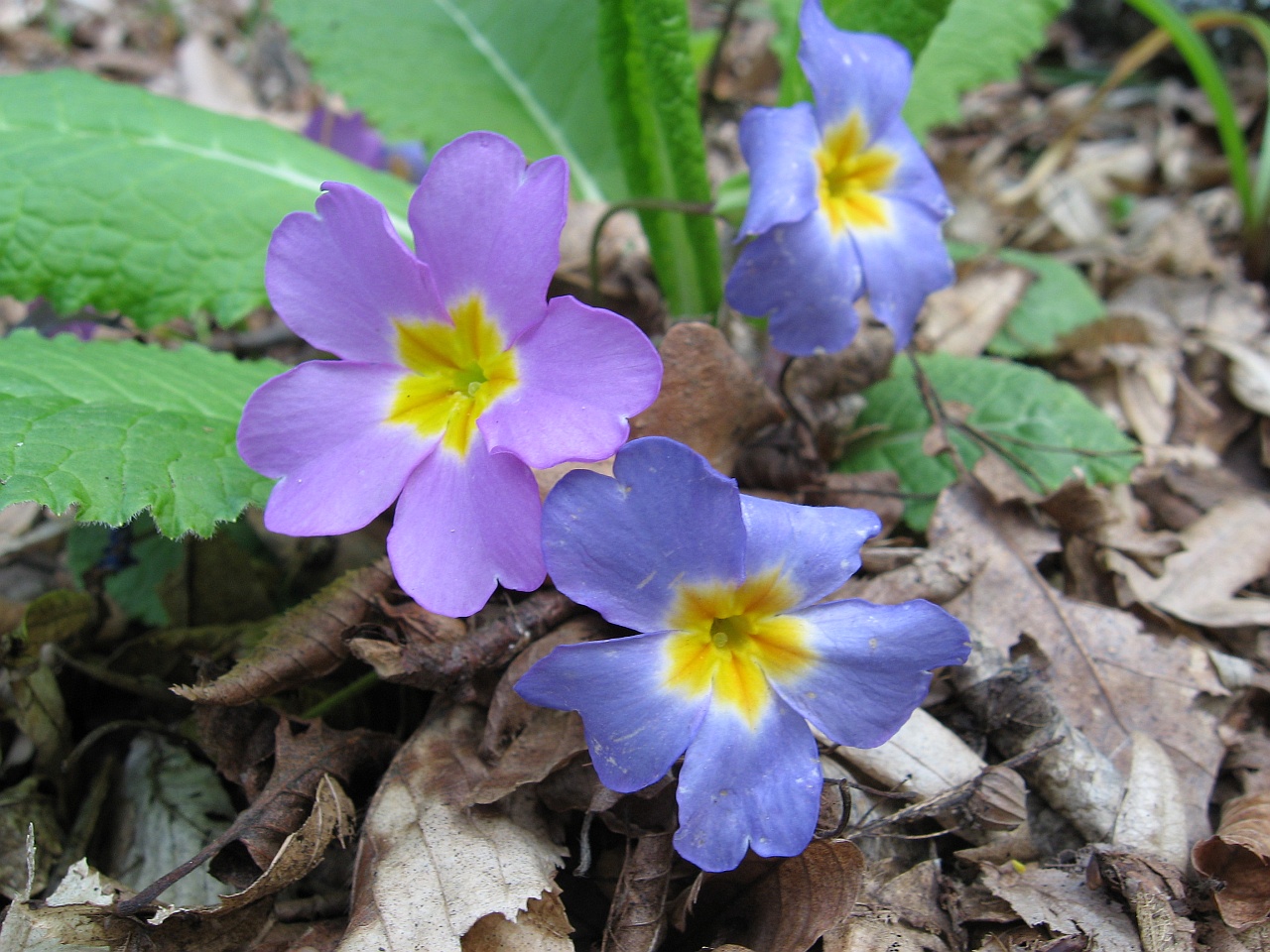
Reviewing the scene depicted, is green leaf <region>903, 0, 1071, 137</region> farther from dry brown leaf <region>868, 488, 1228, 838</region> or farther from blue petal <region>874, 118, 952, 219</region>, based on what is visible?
dry brown leaf <region>868, 488, 1228, 838</region>

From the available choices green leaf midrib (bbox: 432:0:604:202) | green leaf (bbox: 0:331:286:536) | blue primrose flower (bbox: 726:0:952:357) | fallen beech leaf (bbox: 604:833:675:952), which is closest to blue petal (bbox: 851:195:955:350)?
blue primrose flower (bbox: 726:0:952:357)

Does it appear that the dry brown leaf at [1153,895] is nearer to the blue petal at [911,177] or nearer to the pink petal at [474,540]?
the pink petal at [474,540]

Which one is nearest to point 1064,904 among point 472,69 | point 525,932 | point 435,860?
point 525,932

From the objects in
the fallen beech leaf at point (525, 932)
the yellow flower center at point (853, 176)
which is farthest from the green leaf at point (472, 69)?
the fallen beech leaf at point (525, 932)

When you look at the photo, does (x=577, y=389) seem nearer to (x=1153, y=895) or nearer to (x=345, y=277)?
(x=345, y=277)

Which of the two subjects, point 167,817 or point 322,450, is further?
point 167,817

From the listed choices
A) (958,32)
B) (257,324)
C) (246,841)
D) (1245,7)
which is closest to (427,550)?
(246,841)
